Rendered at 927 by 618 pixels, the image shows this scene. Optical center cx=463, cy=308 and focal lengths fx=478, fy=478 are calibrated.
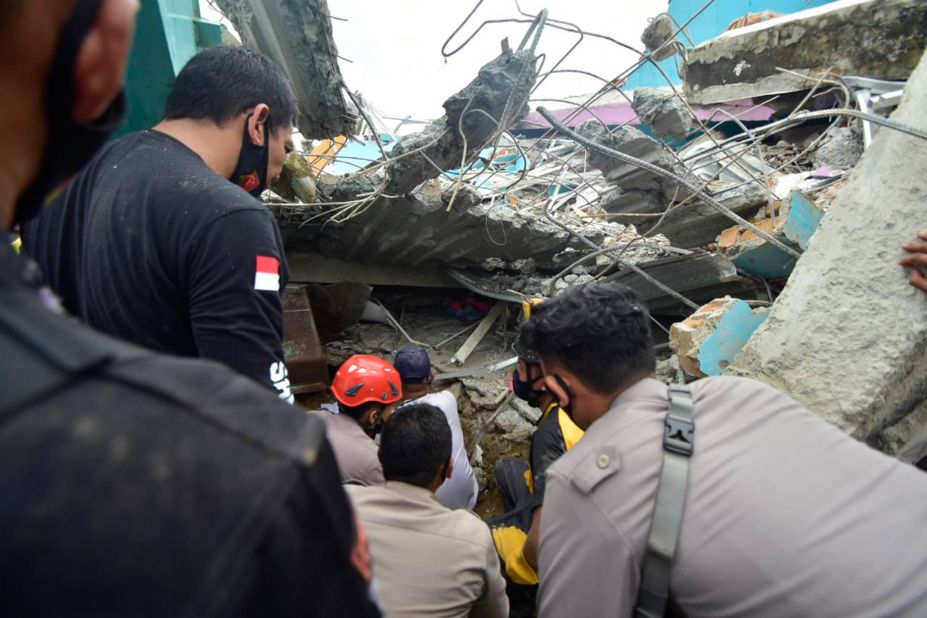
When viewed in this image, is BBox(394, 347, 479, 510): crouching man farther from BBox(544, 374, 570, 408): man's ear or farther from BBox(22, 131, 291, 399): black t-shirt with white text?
BBox(22, 131, 291, 399): black t-shirt with white text

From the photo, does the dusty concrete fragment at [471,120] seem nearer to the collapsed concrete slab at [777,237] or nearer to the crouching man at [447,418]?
the crouching man at [447,418]

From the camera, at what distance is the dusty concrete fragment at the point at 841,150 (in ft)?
16.8

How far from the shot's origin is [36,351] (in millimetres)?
357

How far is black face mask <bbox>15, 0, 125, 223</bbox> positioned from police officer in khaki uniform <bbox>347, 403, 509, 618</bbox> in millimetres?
1432

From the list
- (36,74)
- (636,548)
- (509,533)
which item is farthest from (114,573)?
(509,533)

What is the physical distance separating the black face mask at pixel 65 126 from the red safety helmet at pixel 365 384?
8.80 feet

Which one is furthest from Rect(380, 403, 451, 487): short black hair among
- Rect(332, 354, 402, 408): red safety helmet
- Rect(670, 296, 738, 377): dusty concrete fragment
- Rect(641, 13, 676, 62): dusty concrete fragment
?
Rect(641, 13, 676, 62): dusty concrete fragment

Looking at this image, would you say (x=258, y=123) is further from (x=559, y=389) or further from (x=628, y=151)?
(x=628, y=151)

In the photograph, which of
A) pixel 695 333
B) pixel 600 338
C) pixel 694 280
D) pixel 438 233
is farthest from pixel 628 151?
pixel 600 338

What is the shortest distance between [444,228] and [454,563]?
273 centimetres

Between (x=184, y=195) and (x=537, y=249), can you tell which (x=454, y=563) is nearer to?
(x=184, y=195)

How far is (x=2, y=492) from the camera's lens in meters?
0.31

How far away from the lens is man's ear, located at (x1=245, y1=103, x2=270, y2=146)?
4.99 feet

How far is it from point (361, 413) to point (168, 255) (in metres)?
1.96
